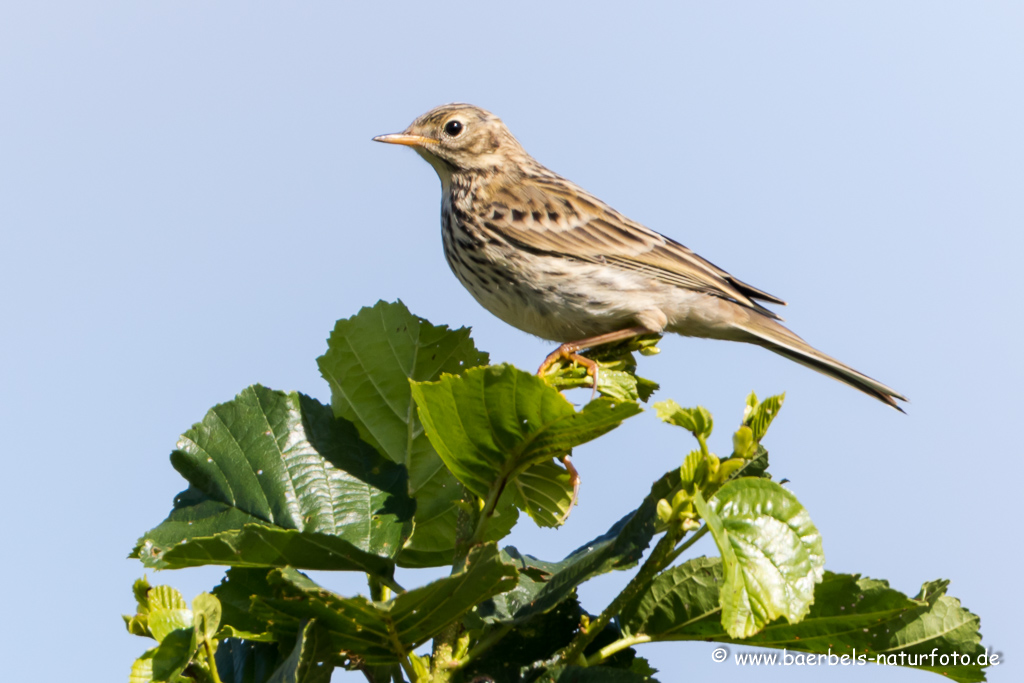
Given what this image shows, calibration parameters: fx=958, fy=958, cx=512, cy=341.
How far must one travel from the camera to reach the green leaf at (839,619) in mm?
3041

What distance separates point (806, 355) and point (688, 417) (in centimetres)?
402

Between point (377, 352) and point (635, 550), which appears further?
point (377, 352)

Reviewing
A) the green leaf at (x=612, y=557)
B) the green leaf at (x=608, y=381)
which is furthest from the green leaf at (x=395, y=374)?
the green leaf at (x=612, y=557)

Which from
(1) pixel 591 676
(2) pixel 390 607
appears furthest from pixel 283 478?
(1) pixel 591 676

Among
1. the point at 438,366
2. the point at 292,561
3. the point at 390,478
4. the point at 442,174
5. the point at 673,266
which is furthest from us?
the point at 442,174

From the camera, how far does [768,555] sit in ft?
8.40

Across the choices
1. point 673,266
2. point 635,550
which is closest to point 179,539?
point 635,550

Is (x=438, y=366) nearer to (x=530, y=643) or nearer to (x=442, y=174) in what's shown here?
(x=530, y=643)

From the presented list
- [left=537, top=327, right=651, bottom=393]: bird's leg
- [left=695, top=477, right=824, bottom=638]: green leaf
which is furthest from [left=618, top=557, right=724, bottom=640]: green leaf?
[left=537, top=327, right=651, bottom=393]: bird's leg

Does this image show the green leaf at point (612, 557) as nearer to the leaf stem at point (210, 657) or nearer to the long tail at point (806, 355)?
the leaf stem at point (210, 657)

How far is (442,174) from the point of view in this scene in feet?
26.1

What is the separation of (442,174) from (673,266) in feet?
7.19

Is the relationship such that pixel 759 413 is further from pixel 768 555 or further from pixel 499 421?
pixel 499 421

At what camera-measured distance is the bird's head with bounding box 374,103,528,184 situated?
7840mm
